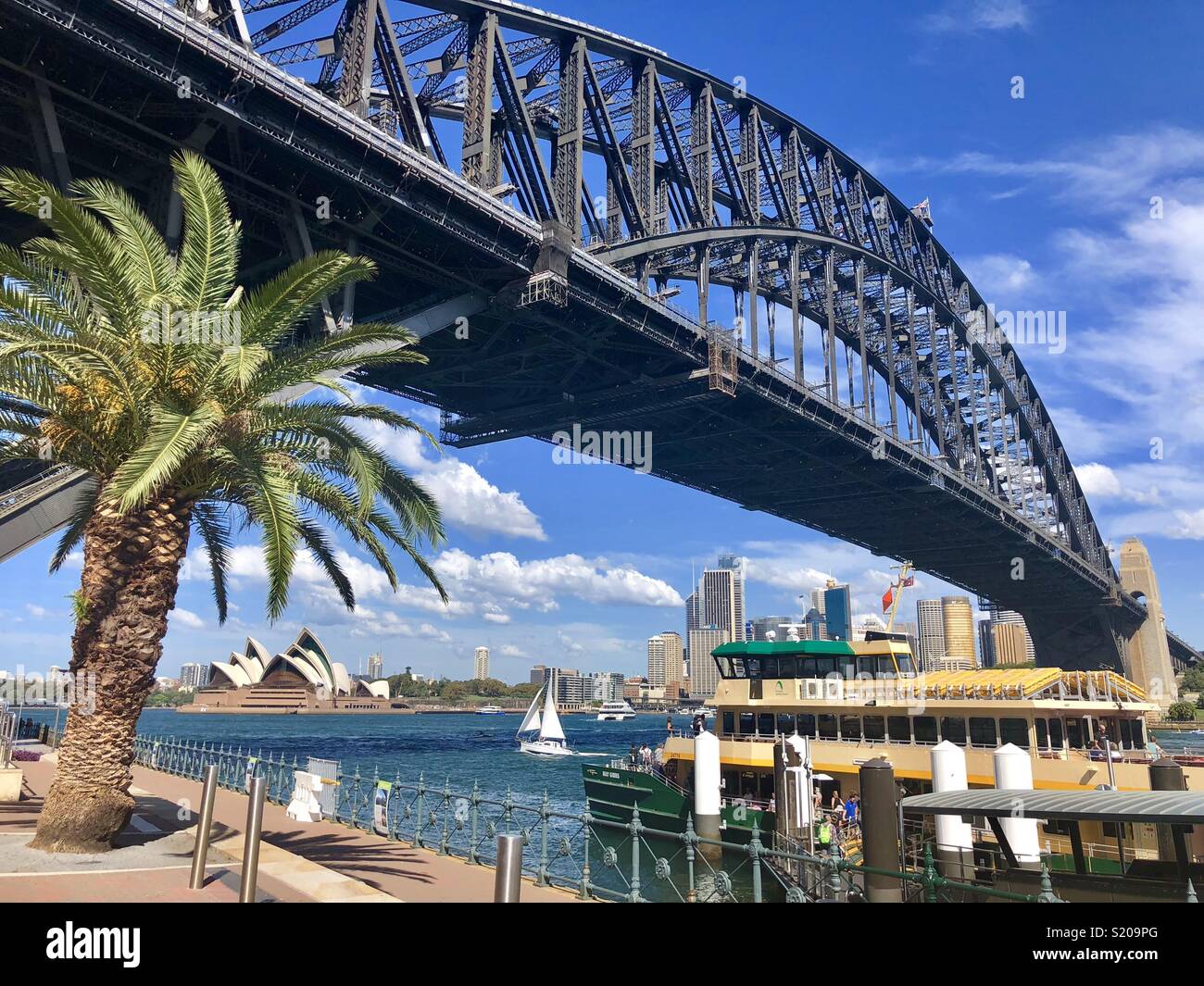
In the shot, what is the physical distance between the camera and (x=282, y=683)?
17162 cm

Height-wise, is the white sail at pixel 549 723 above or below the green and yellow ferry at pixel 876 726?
below

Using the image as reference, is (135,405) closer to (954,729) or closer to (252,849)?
(252,849)

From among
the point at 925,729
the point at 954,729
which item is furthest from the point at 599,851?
the point at 954,729

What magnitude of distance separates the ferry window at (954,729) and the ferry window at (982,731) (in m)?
0.26

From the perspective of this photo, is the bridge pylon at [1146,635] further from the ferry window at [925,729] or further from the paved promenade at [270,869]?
the paved promenade at [270,869]

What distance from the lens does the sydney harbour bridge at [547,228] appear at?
2097cm

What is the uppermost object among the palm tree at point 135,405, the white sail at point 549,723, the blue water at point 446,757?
the palm tree at point 135,405

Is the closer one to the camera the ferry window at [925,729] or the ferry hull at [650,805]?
the ferry window at [925,729]

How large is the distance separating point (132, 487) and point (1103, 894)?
43.9 ft

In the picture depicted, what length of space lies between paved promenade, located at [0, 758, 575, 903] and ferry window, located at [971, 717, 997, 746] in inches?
685

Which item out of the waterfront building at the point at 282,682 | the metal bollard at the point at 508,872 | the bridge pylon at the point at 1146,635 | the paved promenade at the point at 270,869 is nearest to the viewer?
the metal bollard at the point at 508,872
